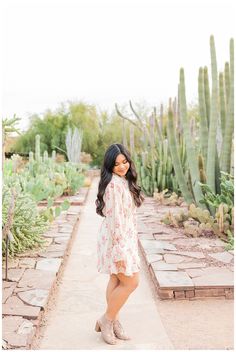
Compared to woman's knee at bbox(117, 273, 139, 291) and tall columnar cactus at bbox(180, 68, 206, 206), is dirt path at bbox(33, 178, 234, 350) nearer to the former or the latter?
woman's knee at bbox(117, 273, 139, 291)

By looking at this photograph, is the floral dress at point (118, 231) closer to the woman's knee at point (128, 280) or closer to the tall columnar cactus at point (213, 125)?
the woman's knee at point (128, 280)

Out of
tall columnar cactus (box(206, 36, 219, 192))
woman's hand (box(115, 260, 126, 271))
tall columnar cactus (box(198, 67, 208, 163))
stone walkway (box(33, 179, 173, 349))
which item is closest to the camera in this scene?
woman's hand (box(115, 260, 126, 271))

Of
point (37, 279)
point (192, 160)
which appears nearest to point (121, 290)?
point (37, 279)

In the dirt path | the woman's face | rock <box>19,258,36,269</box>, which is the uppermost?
the woman's face

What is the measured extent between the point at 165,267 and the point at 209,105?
3.71 m

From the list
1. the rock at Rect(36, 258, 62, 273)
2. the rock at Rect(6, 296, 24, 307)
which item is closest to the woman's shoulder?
the rock at Rect(6, 296, 24, 307)

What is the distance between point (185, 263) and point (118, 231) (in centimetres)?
239

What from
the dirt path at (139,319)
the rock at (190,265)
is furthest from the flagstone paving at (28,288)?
the rock at (190,265)

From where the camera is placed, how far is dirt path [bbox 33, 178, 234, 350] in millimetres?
3852

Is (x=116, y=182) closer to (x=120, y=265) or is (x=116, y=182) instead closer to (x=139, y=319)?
(x=120, y=265)

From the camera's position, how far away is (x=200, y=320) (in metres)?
4.36

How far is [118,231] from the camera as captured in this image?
3625 mm

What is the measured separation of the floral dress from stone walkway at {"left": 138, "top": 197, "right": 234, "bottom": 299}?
1.32 metres

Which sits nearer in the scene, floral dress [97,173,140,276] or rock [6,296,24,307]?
A: floral dress [97,173,140,276]
